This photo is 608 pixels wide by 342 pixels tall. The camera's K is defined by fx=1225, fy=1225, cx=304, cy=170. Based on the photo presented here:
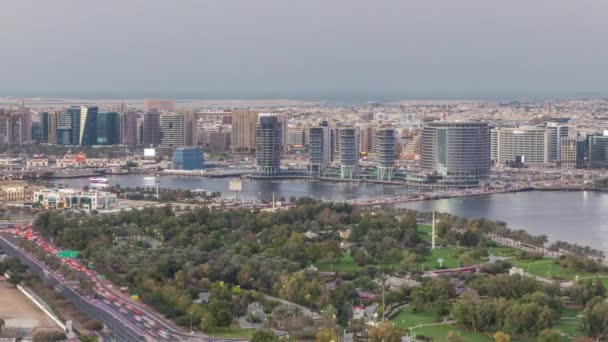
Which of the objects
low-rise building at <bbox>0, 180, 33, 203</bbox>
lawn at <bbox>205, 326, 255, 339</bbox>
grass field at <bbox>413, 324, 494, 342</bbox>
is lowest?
lawn at <bbox>205, 326, 255, 339</bbox>

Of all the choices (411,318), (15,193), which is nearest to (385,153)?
(15,193)

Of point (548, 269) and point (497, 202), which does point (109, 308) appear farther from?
point (497, 202)

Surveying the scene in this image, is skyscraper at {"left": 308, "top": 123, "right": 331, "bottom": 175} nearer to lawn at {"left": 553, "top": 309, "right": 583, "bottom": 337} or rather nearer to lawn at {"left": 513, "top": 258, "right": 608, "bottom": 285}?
lawn at {"left": 513, "top": 258, "right": 608, "bottom": 285}

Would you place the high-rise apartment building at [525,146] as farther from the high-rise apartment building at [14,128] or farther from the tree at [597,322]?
the tree at [597,322]

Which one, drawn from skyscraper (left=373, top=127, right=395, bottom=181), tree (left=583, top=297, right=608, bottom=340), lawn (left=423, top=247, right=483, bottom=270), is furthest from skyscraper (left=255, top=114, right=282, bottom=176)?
tree (left=583, top=297, right=608, bottom=340)

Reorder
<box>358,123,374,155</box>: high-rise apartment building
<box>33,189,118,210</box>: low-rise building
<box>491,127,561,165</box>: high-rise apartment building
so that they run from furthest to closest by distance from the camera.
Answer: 1. <box>358,123,374,155</box>: high-rise apartment building
2. <box>491,127,561,165</box>: high-rise apartment building
3. <box>33,189,118,210</box>: low-rise building

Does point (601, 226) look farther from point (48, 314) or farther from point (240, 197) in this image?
point (48, 314)
